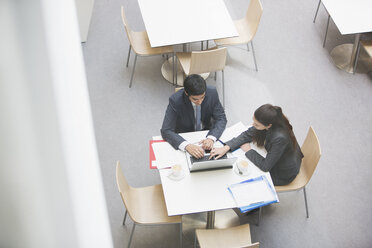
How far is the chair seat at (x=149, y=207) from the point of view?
2.96 m

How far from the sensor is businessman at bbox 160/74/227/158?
10.1 ft

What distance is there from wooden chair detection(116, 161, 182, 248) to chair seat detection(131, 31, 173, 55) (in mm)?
1697

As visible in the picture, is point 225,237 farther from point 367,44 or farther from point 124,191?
point 367,44

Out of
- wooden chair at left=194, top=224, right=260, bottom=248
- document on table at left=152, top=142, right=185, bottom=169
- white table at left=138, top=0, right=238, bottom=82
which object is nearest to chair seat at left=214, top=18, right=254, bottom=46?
white table at left=138, top=0, right=238, bottom=82

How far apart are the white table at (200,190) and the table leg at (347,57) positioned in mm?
2471

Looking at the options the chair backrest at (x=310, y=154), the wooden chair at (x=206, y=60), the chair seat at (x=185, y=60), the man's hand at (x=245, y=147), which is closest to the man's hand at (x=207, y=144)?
the man's hand at (x=245, y=147)

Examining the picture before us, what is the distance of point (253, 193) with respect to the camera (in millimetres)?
2904

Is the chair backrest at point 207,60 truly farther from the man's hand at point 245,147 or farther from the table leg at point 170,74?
the man's hand at point 245,147

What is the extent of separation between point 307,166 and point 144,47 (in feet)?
7.17

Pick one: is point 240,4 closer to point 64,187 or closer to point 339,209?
point 339,209

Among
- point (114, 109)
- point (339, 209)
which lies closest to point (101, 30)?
point (114, 109)

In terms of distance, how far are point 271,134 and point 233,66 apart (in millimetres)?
1992

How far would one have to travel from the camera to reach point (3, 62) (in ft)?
1.02

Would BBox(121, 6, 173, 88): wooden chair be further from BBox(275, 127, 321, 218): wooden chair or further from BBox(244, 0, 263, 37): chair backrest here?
BBox(275, 127, 321, 218): wooden chair
